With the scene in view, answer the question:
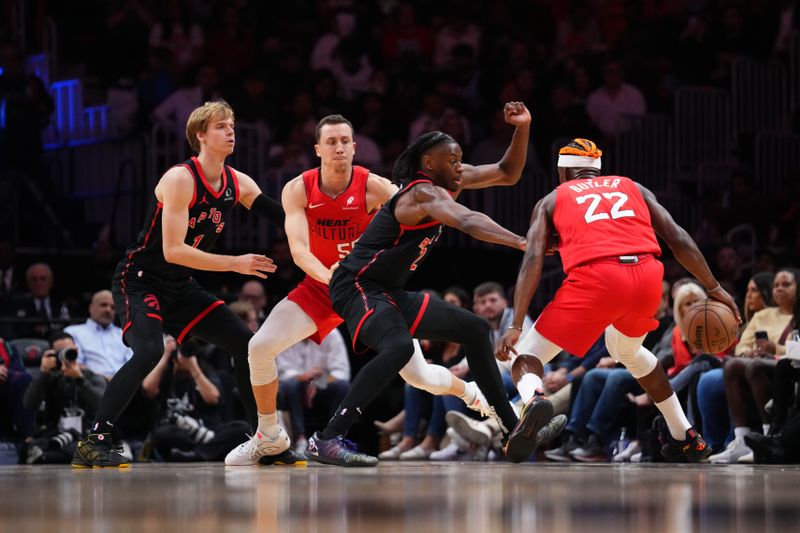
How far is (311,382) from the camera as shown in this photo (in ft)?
32.7

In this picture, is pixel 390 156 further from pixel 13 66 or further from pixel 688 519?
pixel 688 519

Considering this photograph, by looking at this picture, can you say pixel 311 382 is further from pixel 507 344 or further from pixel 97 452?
pixel 507 344

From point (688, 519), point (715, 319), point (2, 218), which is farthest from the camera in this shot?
point (2, 218)

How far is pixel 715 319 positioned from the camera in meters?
6.25

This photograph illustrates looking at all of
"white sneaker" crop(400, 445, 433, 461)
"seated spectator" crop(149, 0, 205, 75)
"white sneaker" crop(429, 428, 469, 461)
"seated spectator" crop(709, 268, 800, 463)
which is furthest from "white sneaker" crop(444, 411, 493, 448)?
"seated spectator" crop(149, 0, 205, 75)

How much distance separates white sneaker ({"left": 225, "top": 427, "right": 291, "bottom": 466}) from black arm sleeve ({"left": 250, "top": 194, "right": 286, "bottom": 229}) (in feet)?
3.78

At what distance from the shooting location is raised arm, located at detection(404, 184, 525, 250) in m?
5.51

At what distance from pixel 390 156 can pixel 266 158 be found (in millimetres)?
1345

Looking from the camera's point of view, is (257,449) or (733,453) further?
(733,453)

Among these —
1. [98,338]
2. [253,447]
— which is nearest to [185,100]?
[98,338]

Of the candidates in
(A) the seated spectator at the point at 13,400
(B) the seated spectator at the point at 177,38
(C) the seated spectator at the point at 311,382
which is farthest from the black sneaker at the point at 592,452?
(B) the seated spectator at the point at 177,38

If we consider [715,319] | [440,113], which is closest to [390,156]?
[440,113]

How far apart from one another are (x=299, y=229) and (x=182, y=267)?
664 millimetres

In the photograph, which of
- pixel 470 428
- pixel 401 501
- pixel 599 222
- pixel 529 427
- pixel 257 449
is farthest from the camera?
pixel 470 428
